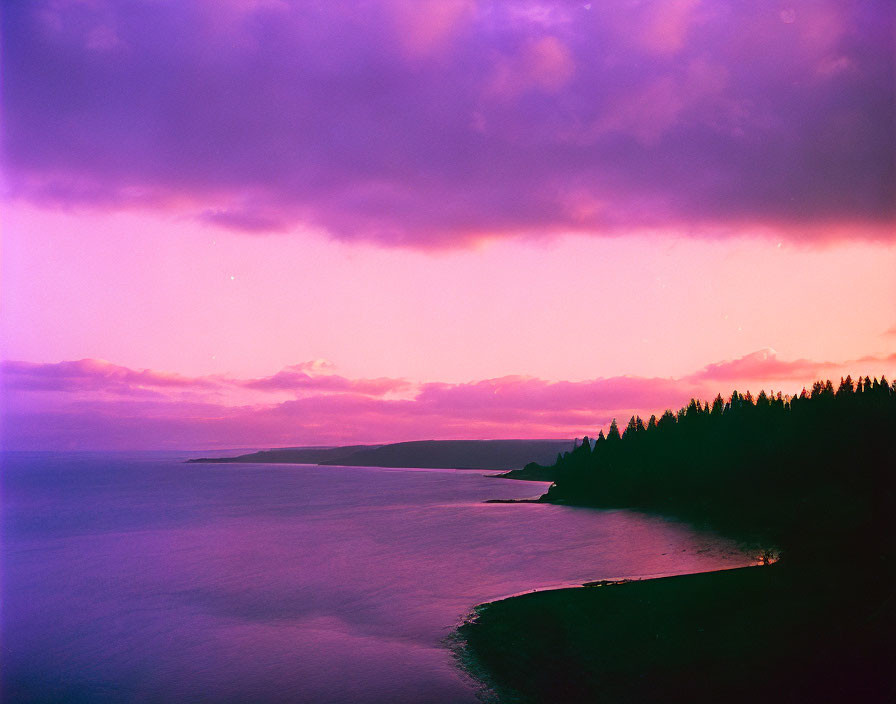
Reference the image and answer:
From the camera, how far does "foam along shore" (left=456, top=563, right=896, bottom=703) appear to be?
29.6 m

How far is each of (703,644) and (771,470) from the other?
85.8 m

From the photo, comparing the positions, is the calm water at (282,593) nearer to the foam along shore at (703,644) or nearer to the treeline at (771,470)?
the foam along shore at (703,644)

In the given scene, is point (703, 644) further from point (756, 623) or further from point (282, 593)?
point (282, 593)

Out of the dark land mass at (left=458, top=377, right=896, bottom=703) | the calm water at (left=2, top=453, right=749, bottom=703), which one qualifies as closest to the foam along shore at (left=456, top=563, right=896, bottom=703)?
the dark land mass at (left=458, top=377, right=896, bottom=703)

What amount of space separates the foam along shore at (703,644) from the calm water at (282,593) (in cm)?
441

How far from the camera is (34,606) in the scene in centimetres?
6394

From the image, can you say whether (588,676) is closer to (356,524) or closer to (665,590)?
(665,590)

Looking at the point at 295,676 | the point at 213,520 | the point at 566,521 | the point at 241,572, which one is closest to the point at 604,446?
the point at 566,521

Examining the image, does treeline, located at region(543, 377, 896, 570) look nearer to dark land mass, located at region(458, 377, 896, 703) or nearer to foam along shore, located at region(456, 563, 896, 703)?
dark land mass, located at region(458, 377, 896, 703)

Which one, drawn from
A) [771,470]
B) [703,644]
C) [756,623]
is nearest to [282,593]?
[703,644]

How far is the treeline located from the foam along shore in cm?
506

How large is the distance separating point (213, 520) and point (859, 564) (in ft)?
439

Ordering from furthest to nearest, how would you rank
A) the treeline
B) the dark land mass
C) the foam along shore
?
the treeline
the dark land mass
the foam along shore

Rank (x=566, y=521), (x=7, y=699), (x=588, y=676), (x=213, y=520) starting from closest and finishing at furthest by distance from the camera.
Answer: (x=588, y=676) < (x=7, y=699) < (x=566, y=521) < (x=213, y=520)
